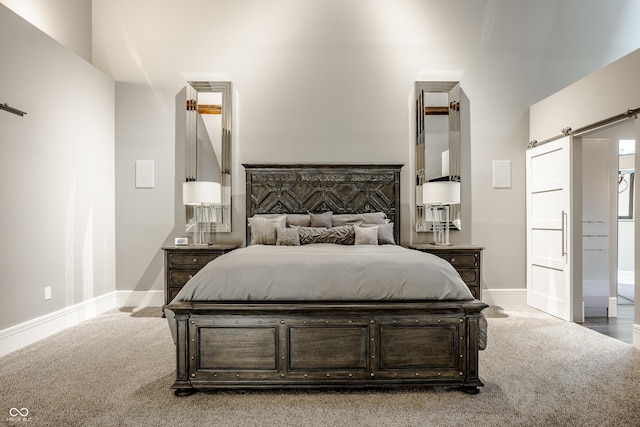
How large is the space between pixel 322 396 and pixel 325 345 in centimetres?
30

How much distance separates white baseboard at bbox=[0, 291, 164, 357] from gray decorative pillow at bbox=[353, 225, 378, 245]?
8.58ft

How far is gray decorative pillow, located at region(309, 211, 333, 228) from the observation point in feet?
14.2

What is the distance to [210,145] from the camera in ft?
15.8

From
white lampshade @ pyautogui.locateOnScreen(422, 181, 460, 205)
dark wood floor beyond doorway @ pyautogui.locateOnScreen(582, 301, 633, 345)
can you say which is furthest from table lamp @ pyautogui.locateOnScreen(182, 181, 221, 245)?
dark wood floor beyond doorway @ pyautogui.locateOnScreen(582, 301, 633, 345)

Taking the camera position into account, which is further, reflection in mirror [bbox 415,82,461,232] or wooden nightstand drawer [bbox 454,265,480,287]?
reflection in mirror [bbox 415,82,461,232]

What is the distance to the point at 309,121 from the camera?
15.9 ft

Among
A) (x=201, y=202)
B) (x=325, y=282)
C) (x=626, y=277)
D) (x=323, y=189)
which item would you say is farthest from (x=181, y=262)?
(x=626, y=277)

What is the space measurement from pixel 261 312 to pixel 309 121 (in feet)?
10.3

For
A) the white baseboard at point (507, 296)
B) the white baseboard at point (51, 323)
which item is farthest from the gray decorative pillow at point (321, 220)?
the white baseboard at point (51, 323)

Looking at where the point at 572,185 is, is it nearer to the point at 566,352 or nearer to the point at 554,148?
the point at 554,148

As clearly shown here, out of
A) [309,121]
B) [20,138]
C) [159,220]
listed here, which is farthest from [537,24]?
[20,138]

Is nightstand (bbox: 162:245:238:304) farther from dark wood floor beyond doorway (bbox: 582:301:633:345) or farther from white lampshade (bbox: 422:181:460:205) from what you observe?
dark wood floor beyond doorway (bbox: 582:301:633:345)

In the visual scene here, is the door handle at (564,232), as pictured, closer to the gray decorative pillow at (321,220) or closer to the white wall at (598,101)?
the white wall at (598,101)

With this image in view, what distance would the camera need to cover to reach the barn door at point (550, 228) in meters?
4.01
